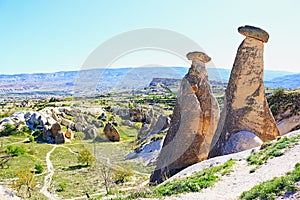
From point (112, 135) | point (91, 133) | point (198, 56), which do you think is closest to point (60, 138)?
point (91, 133)

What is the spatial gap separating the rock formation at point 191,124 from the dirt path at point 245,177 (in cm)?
342

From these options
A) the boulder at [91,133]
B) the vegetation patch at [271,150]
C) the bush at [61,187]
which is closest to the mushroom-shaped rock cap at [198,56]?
the vegetation patch at [271,150]

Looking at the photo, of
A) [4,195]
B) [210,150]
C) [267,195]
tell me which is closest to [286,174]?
[267,195]

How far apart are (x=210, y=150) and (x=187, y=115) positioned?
1.44 meters

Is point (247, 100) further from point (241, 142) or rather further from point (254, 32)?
point (254, 32)

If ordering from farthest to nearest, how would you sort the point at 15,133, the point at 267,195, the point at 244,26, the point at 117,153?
the point at 15,133
the point at 117,153
the point at 244,26
the point at 267,195

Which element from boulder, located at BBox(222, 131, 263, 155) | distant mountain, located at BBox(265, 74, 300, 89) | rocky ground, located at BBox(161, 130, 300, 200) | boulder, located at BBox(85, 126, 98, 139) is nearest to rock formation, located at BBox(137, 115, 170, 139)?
boulder, located at BBox(85, 126, 98, 139)

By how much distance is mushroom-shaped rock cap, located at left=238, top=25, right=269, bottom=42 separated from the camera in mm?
10711

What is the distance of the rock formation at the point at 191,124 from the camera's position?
440 inches

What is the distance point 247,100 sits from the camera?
10914 millimetres

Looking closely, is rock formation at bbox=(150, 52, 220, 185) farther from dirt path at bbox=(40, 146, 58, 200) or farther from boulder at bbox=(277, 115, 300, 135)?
boulder at bbox=(277, 115, 300, 135)

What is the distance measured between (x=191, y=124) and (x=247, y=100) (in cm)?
206

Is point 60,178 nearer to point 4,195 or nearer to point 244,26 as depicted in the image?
point 4,195

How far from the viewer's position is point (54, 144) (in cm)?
3064
